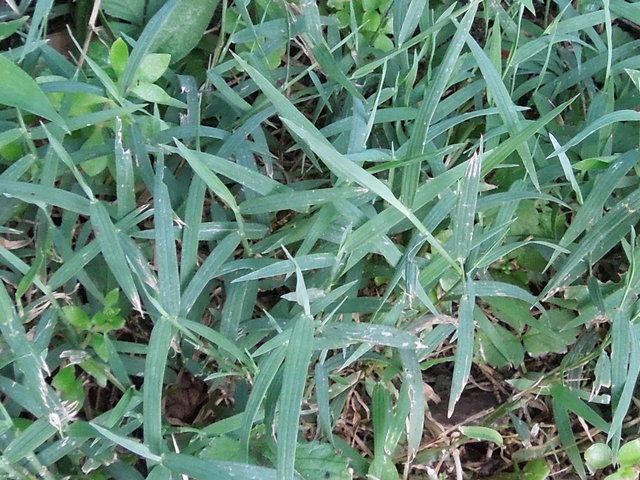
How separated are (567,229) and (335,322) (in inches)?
16.3

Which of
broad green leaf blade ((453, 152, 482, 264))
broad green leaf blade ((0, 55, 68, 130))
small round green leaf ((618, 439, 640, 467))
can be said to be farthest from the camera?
small round green leaf ((618, 439, 640, 467))

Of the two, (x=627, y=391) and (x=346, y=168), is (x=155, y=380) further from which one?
(x=627, y=391)

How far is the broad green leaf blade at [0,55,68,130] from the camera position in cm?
67

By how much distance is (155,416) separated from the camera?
783 millimetres

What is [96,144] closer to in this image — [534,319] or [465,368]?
[465,368]

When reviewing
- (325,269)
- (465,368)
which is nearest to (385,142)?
(325,269)

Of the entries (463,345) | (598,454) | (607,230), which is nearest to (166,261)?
(463,345)

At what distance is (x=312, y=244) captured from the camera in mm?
844

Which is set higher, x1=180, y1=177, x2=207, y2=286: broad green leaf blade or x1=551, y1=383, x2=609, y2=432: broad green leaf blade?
x1=180, y1=177, x2=207, y2=286: broad green leaf blade

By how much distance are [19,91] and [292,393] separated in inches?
17.9

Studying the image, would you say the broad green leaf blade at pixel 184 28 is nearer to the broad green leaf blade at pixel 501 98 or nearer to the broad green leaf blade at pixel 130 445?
the broad green leaf blade at pixel 501 98

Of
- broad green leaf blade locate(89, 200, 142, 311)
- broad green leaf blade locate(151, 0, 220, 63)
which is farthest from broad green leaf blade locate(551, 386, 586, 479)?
broad green leaf blade locate(151, 0, 220, 63)

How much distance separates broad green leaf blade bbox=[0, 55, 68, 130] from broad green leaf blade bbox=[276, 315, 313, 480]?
0.38 m

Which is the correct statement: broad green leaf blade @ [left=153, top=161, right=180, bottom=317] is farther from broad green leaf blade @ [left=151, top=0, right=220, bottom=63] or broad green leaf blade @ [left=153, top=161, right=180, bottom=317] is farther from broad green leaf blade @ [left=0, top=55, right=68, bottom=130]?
broad green leaf blade @ [left=151, top=0, right=220, bottom=63]
